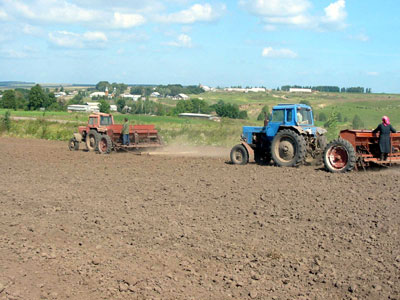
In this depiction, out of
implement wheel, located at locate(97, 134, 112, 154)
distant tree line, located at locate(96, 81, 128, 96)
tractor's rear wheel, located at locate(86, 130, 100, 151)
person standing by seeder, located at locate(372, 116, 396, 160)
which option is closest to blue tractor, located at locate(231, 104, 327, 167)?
person standing by seeder, located at locate(372, 116, 396, 160)

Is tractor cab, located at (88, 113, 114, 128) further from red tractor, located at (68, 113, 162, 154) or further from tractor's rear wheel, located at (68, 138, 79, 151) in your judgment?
tractor's rear wheel, located at (68, 138, 79, 151)

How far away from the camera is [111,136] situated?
2195 cm

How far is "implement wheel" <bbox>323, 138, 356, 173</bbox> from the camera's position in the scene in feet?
46.2

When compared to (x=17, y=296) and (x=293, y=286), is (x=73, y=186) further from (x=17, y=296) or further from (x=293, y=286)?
(x=293, y=286)

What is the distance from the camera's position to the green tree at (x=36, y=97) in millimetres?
87188

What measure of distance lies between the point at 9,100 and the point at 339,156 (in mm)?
85111

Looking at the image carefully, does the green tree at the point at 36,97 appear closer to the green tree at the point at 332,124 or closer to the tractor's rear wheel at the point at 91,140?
the tractor's rear wheel at the point at 91,140

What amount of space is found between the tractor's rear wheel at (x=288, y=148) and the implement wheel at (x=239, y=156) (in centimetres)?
131

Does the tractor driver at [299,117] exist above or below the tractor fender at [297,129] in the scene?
above

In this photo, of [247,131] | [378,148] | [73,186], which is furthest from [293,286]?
[247,131]

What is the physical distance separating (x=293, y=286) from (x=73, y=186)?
319 inches

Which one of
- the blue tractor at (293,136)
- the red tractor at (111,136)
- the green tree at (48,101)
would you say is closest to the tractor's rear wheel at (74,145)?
the red tractor at (111,136)

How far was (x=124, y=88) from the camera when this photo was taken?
172500mm

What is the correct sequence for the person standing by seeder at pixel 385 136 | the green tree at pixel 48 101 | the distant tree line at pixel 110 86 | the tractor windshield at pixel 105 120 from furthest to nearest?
the distant tree line at pixel 110 86, the green tree at pixel 48 101, the tractor windshield at pixel 105 120, the person standing by seeder at pixel 385 136
